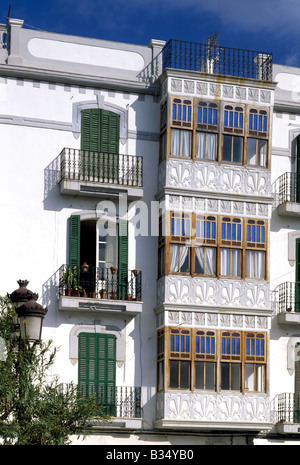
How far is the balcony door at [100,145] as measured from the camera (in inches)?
1172

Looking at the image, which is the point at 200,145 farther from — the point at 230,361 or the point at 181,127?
the point at 230,361

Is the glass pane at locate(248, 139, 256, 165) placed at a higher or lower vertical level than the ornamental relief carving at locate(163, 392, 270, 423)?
higher

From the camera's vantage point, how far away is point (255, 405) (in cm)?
Answer: 2944

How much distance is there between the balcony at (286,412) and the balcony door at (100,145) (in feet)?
24.5

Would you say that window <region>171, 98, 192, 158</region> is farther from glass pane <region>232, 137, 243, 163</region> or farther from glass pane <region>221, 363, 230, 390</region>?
glass pane <region>221, 363, 230, 390</region>

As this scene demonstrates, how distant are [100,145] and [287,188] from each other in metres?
5.49

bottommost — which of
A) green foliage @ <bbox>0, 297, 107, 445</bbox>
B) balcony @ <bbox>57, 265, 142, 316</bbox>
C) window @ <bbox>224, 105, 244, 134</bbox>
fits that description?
green foliage @ <bbox>0, 297, 107, 445</bbox>

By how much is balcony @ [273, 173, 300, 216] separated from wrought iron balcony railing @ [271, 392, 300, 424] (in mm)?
5092

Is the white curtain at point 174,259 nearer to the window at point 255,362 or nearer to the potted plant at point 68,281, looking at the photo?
the window at point 255,362

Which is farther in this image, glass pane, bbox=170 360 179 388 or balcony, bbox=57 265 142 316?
glass pane, bbox=170 360 179 388

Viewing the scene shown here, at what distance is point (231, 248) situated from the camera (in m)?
30.2

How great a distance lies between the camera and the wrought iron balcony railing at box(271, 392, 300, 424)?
30.1 m

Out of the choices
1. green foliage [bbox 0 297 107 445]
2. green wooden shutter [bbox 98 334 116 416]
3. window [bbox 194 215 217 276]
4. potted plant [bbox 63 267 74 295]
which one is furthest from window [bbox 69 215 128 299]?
green foliage [bbox 0 297 107 445]
